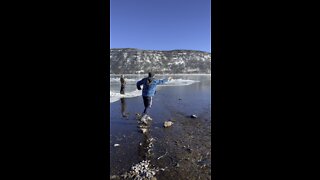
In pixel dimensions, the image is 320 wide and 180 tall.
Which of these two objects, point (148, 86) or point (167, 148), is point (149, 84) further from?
point (167, 148)

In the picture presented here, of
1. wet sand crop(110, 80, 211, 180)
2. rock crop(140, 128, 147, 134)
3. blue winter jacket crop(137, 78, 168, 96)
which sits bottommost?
wet sand crop(110, 80, 211, 180)

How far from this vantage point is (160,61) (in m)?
133

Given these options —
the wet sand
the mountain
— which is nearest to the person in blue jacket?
the wet sand

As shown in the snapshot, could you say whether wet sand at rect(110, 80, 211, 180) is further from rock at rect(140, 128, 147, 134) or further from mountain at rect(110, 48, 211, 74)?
mountain at rect(110, 48, 211, 74)

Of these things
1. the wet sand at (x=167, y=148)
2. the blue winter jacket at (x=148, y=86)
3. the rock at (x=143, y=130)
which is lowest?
the wet sand at (x=167, y=148)

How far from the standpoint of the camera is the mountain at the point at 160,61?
115m

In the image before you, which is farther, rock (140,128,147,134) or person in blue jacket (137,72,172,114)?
person in blue jacket (137,72,172,114)

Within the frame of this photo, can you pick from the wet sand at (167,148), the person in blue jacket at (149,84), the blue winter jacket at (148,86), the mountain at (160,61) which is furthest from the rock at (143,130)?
the mountain at (160,61)

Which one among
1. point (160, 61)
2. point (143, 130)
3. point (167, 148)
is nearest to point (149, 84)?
point (143, 130)

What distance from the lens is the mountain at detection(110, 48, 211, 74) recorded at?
378 feet

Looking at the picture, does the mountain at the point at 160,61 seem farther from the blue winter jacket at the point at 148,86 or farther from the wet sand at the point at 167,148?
the wet sand at the point at 167,148
